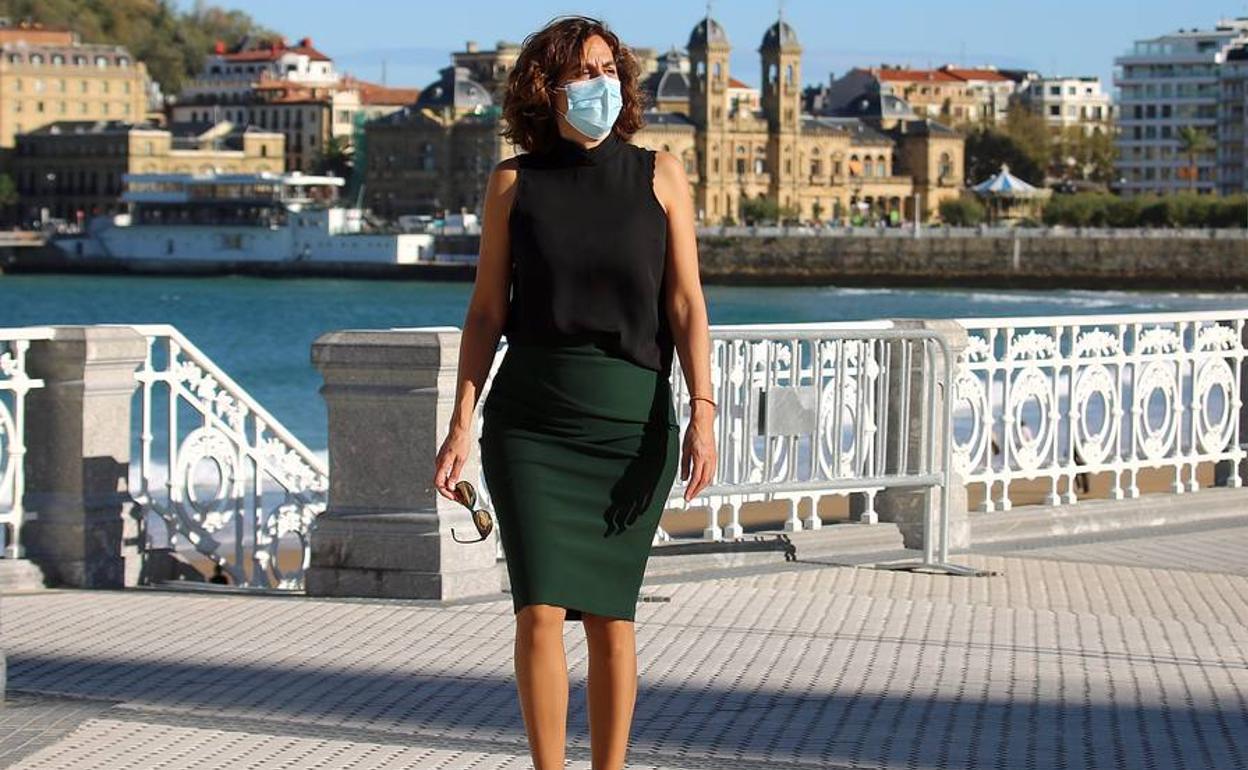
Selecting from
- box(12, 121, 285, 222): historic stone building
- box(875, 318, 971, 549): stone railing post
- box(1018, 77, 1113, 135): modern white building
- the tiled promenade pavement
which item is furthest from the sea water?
box(1018, 77, 1113, 135): modern white building

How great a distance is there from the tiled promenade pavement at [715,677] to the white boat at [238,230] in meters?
113

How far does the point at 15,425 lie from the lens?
7578mm

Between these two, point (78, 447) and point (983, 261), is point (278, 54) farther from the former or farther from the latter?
point (78, 447)

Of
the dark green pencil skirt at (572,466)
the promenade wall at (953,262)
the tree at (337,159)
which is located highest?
the tree at (337,159)

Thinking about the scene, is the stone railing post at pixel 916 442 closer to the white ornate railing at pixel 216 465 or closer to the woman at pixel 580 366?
the white ornate railing at pixel 216 465

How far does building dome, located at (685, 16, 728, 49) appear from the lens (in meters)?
146

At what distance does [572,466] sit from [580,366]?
0.59 feet

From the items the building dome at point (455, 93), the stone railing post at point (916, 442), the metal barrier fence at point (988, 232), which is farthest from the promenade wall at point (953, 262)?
the stone railing post at point (916, 442)

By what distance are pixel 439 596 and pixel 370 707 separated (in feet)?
5.42

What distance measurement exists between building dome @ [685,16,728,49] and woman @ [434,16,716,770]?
142943mm

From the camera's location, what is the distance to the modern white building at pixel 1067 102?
624 ft

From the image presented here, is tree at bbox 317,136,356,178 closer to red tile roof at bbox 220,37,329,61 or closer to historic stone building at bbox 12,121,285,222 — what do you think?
historic stone building at bbox 12,121,285,222

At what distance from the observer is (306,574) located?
293 inches

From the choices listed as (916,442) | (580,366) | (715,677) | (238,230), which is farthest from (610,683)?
(238,230)
